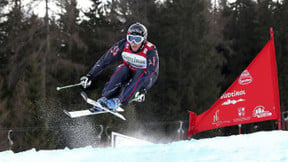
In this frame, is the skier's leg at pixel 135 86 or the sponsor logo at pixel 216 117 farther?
the sponsor logo at pixel 216 117

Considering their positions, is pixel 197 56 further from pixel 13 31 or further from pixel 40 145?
pixel 40 145

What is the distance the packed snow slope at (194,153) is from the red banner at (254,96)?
3.44 feet

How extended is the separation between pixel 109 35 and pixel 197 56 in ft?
22.2

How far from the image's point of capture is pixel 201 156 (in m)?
6.04

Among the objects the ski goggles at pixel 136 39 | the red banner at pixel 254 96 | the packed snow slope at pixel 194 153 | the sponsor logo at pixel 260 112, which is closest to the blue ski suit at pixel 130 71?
the ski goggles at pixel 136 39

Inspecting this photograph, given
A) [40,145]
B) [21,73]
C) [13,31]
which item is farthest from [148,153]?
[13,31]

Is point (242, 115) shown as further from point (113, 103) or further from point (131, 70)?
point (113, 103)

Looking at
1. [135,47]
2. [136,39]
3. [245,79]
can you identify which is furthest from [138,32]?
[245,79]

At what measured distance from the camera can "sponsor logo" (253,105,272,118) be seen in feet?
27.2

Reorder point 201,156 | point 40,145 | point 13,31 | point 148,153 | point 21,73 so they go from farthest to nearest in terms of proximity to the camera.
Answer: point 13,31 → point 21,73 → point 40,145 → point 148,153 → point 201,156

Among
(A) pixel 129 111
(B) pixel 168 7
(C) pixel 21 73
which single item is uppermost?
(B) pixel 168 7

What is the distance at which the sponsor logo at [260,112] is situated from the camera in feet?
27.2

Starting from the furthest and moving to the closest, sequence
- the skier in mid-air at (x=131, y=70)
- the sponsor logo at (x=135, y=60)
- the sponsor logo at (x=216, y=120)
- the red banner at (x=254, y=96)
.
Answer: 1. the sponsor logo at (x=216, y=120)
2. the red banner at (x=254, y=96)
3. the sponsor logo at (x=135, y=60)
4. the skier in mid-air at (x=131, y=70)

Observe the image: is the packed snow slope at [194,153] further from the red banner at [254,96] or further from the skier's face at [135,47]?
→ the skier's face at [135,47]
